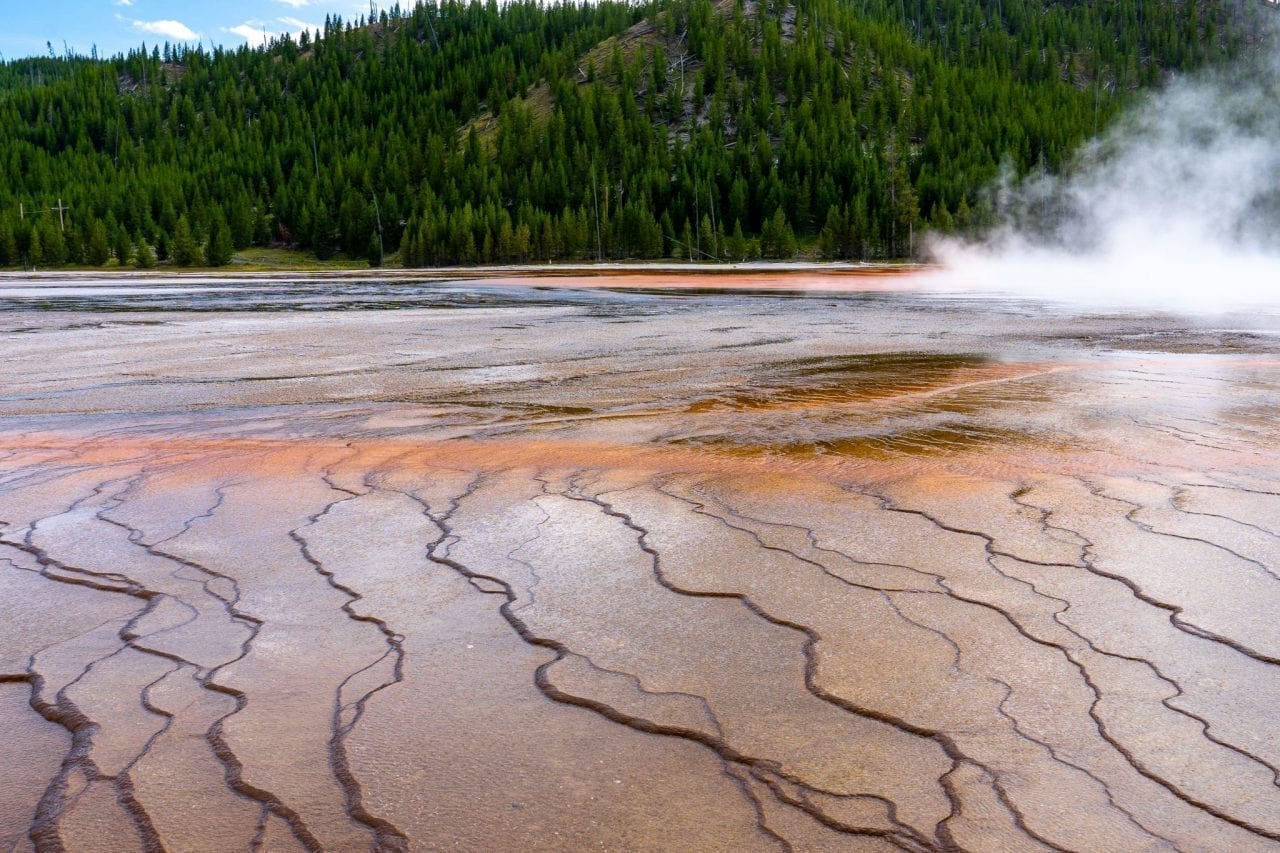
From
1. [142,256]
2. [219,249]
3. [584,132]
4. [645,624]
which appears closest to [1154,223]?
[645,624]

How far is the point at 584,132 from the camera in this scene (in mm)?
111188

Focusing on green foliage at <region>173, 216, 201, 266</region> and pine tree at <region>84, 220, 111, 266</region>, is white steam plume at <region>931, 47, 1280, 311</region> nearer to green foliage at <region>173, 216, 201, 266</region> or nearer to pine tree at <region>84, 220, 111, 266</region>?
green foliage at <region>173, 216, 201, 266</region>

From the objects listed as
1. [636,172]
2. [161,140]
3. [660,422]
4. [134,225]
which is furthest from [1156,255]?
[161,140]

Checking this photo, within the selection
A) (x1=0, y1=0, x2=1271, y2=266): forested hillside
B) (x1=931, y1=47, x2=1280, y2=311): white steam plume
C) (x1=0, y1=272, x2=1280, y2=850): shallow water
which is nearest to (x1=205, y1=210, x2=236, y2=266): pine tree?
(x1=0, y1=0, x2=1271, y2=266): forested hillside

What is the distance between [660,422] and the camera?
764 cm

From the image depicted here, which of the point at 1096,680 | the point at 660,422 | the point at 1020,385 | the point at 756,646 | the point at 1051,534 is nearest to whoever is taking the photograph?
the point at 1096,680

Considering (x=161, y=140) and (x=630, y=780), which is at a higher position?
(x=161, y=140)

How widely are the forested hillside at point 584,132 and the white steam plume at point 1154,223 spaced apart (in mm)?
6838

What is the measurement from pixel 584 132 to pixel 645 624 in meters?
112

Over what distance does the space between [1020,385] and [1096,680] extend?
677cm

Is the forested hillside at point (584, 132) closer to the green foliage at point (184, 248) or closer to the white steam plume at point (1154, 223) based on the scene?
the green foliage at point (184, 248)

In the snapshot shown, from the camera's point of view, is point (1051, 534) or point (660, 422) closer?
point (1051, 534)

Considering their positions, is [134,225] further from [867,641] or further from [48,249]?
[867,641]

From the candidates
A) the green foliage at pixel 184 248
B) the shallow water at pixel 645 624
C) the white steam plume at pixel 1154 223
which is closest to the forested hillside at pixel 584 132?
the green foliage at pixel 184 248
